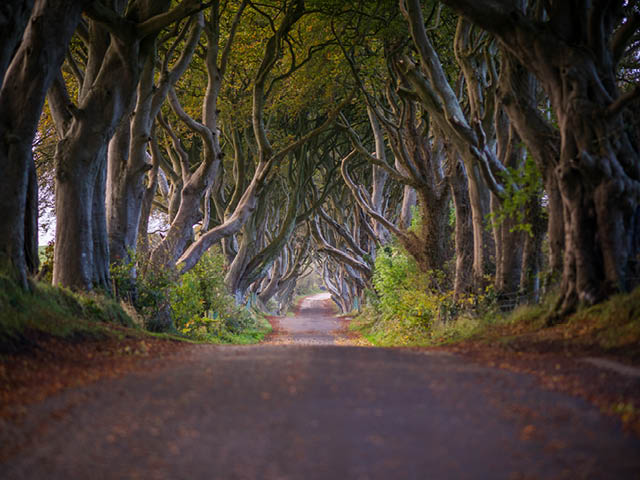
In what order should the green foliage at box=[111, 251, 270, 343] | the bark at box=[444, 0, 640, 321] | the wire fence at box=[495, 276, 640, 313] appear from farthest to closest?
the green foliage at box=[111, 251, 270, 343]
the wire fence at box=[495, 276, 640, 313]
the bark at box=[444, 0, 640, 321]

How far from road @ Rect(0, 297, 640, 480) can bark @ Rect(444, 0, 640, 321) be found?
122 inches

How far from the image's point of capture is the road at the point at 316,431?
9.42 ft

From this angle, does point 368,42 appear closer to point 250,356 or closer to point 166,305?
point 166,305

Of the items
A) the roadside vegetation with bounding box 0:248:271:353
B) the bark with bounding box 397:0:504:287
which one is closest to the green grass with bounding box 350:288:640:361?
the bark with bounding box 397:0:504:287

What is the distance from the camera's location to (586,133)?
7.54 meters

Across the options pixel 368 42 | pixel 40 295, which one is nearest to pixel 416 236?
pixel 368 42

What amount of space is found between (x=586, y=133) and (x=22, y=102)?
7.89 metres

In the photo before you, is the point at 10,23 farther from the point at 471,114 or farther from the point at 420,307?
the point at 420,307

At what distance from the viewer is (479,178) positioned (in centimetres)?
1115

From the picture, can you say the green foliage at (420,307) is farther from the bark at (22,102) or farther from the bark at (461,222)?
the bark at (22,102)

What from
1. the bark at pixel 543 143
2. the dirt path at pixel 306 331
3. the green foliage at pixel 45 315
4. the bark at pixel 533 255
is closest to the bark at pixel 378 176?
the dirt path at pixel 306 331

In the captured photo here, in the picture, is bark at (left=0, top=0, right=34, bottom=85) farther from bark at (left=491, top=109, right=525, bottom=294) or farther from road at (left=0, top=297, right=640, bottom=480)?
bark at (left=491, top=109, right=525, bottom=294)

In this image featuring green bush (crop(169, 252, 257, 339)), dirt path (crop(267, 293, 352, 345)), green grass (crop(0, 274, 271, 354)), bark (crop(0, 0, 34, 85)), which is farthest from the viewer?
dirt path (crop(267, 293, 352, 345))

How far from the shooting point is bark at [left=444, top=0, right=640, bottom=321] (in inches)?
285
